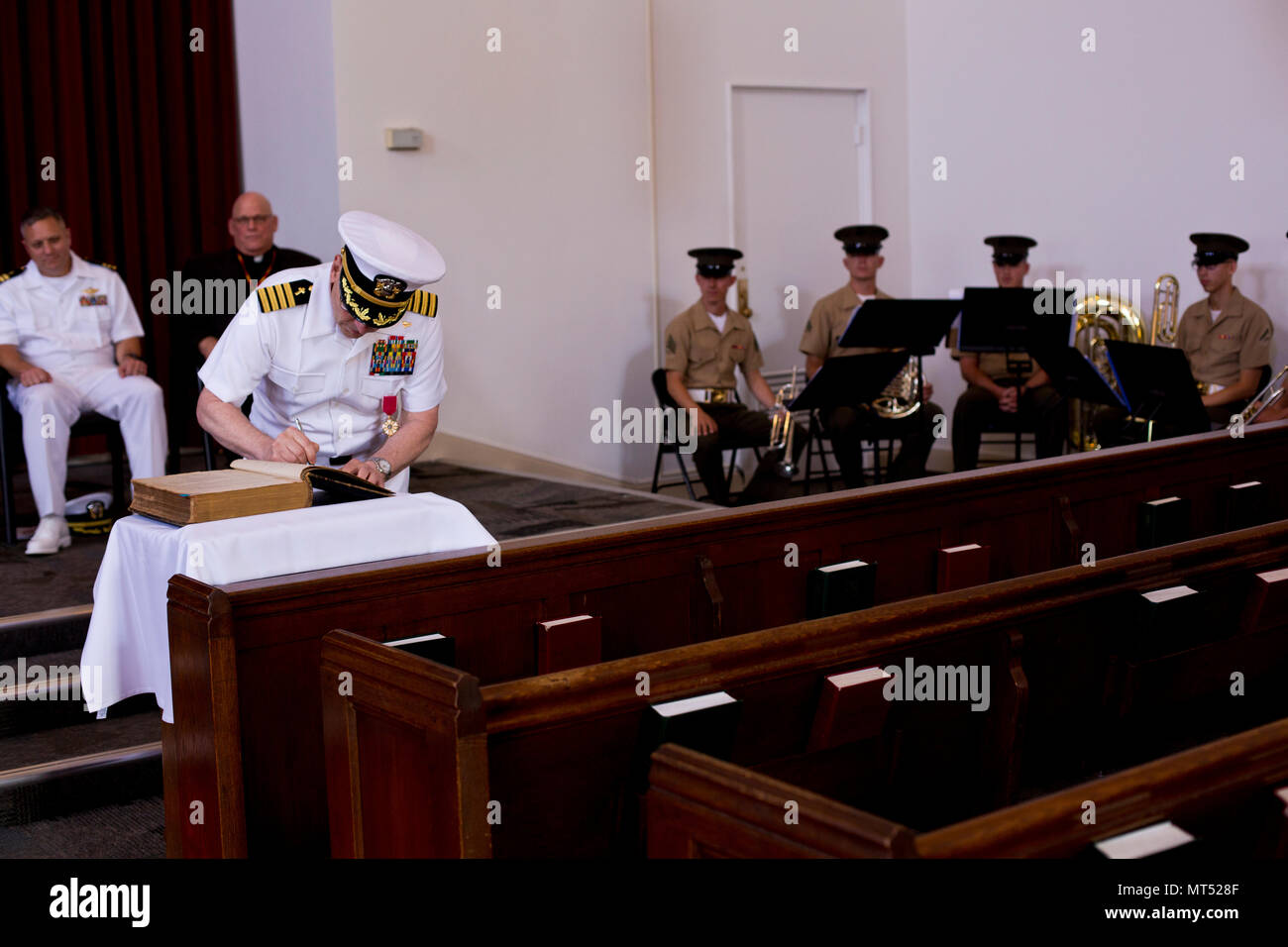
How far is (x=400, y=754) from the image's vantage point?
1.92m

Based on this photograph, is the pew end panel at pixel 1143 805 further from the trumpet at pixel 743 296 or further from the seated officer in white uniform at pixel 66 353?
the trumpet at pixel 743 296

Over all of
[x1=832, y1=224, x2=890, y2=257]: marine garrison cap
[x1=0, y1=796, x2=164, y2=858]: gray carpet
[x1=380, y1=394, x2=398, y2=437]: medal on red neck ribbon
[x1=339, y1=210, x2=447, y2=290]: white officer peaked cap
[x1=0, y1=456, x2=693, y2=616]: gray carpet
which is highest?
[x1=832, y1=224, x2=890, y2=257]: marine garrison cap

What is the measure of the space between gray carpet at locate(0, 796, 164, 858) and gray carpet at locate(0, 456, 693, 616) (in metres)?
1.01

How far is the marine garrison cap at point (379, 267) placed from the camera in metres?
3.07

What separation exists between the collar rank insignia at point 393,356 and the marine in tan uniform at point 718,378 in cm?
360

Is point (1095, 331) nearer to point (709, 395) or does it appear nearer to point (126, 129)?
point (709, 395)

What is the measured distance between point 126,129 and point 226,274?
147 centimetres

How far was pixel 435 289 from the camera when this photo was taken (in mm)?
6844

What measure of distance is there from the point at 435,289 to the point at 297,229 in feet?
2.59

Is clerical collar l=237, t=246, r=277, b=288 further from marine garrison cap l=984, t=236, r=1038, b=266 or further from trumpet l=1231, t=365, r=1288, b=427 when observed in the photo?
marine garrison cap l=984, t=236, r=1038, b=266

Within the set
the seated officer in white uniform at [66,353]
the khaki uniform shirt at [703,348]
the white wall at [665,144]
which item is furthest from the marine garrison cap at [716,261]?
the seated officer in white uniform at [66,353]

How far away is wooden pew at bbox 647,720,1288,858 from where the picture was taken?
1419 mm

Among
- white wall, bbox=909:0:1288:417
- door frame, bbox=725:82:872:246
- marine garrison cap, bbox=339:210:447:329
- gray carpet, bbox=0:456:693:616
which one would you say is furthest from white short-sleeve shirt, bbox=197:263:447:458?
white wall, bbox=909:0:1288:417
